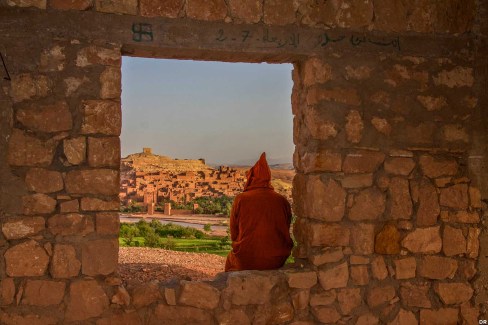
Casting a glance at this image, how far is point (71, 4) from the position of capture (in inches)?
130

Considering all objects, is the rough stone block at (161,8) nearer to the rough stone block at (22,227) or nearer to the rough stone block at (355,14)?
the rough stone block at (355,14)

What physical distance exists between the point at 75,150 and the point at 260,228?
1822 millimetres

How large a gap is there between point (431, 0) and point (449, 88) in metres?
0.75

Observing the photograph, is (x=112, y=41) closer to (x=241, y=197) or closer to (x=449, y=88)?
(x=241, y=197)

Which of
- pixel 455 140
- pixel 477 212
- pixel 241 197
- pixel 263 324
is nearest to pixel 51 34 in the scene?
pixel 241 197

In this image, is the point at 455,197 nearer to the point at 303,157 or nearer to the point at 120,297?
the point at 303,157

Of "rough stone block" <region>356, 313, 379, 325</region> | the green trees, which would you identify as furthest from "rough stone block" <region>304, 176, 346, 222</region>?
the green trees

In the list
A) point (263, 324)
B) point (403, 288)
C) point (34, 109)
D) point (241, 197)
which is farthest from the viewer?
point (241, 197)

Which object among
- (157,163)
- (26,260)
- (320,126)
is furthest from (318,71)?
(157,163)

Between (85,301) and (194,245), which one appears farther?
(194,245)

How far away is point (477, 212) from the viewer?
3.93 metres

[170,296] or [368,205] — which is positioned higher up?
[368,205]

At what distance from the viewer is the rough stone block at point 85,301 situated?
3246 mm

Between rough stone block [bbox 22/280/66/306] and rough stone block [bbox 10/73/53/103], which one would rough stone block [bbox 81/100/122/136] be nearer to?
rough stone block [bbox 10/73/53/103]
